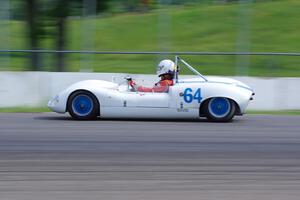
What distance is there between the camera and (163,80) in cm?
1273

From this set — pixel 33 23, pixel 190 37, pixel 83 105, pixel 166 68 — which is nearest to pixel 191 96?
→ pixel 166 68

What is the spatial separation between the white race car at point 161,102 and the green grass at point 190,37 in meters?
4.23

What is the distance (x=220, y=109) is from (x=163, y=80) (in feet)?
3.80

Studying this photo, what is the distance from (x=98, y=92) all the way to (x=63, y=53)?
5.18 metres

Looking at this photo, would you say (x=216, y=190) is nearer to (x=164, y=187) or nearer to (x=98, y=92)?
(x=164, y=187)

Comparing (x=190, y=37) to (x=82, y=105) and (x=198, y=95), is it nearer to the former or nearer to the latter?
(x=198, y=95)

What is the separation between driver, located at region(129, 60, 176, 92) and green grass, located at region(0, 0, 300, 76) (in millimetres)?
4102

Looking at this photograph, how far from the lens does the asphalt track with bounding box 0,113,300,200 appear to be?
663 centimetres

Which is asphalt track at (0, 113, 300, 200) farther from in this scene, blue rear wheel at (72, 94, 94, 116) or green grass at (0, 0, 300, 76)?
green grass at (0, 0, 300, 76)

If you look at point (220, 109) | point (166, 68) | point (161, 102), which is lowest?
point (220, 109)

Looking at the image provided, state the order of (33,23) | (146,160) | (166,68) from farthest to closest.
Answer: (33,23) < (166,68) < (146,160)

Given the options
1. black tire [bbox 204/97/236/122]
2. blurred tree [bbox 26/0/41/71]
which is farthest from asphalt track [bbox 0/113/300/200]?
blurred tree [bbox 26/0/41/71]

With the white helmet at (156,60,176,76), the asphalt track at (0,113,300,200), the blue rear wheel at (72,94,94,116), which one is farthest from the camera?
the white helmet at (156,60,176,76)

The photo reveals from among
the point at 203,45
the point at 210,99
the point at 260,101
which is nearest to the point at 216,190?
the point at 210,99
